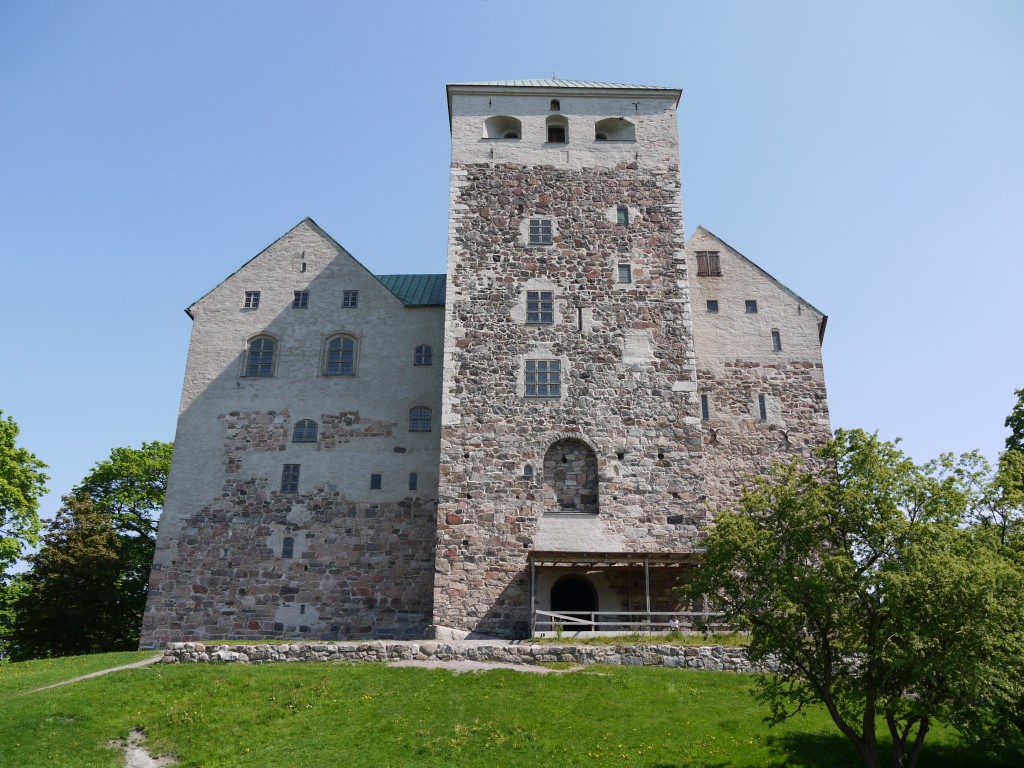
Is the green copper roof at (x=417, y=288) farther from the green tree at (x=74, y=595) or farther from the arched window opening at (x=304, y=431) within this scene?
the green tree at (x=74, y=595)

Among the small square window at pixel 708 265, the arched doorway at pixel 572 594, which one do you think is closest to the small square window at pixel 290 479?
the arched doorway at pixel 572 594

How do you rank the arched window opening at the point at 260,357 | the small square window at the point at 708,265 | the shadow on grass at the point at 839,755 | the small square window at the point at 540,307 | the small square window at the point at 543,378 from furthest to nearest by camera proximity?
the small square window at the point at 708,265, the arched window opening at the point at 260,357, the small square window at the point at 540,307, the small square window at the point at 543,378, the shadow on grass at the point at 839,755

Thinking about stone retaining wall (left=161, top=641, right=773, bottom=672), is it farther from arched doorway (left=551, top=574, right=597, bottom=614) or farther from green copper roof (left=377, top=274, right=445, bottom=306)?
green copper roof (left=377, top=274, right=445, bottom=306)

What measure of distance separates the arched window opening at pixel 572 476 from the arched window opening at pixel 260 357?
11912mm

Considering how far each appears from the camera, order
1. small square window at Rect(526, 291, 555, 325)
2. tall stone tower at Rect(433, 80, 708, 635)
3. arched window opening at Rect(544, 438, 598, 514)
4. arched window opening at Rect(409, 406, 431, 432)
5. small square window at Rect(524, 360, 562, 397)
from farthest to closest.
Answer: arched window opening at Rect(409, 406, 431, 432)
small square window at Rect(526, 291, 555, 325)
small square window at Rect(524, 360, 562, 397)
arched window opening at Rect(544, 438, 598, 514)
tall stone tower at Rect(433, 80, 708, 635)

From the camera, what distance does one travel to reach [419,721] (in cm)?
1688

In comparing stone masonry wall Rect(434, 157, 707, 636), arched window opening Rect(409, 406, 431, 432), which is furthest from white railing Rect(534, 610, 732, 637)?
arched window opening Rect(409, 406, 431, 432)

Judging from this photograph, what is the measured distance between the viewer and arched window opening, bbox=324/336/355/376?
32.2 metres

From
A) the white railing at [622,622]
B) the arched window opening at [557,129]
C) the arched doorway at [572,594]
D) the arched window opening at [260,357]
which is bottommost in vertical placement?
the white railing at [622,622]

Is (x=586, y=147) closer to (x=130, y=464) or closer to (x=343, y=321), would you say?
(x=343, y=321)

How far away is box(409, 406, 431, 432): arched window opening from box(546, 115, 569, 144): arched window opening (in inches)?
451

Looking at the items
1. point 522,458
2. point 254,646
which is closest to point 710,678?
point 522,458

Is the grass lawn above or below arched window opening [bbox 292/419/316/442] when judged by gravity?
below

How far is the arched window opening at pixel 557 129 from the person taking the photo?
106 feet
